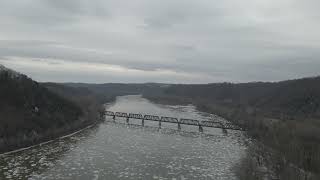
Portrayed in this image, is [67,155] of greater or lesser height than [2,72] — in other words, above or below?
below

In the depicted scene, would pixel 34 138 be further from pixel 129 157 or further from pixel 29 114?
pixel 29 114

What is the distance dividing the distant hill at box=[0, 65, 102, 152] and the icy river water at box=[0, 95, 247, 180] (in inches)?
84.2

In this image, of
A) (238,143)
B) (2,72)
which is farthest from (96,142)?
(2,72)

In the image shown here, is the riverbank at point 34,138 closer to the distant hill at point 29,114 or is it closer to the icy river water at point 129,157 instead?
the distant hill at point 29,114

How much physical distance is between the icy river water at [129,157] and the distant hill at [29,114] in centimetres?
214

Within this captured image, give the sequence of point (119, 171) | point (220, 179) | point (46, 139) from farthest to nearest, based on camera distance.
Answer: point (46, 139), point (119, 171), point (220, 179)

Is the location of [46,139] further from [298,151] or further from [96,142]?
[298,151]

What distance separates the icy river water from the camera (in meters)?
33.8

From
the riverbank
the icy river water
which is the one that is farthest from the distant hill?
the icy river water

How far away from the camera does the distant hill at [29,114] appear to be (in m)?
48.8

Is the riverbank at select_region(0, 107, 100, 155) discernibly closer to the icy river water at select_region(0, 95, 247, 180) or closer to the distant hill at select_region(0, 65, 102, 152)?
the distant hill at select_region(0, 65, 102, 152)

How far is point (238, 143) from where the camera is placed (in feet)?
176

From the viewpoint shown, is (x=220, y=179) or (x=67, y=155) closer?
(x=220, y=179)

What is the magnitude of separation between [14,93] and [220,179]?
148ft
